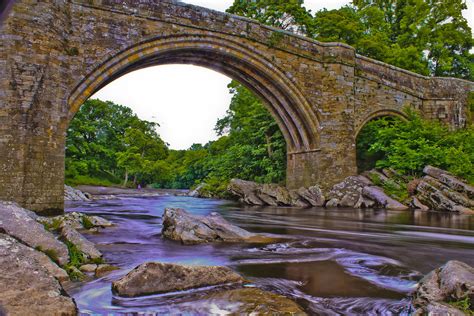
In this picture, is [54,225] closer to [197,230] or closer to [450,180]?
[197,230]

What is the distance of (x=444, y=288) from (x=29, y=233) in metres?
3.74

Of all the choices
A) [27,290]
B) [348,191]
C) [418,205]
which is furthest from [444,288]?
[348,191]

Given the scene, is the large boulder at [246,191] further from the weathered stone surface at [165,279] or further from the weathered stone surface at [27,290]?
the weathered stone surface at [27,290]

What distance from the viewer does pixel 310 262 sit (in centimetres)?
463

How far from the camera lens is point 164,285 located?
335 centimetres

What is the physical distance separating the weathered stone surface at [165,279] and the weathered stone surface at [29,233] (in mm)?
838

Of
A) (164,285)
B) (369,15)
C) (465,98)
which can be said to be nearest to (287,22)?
(369,15)

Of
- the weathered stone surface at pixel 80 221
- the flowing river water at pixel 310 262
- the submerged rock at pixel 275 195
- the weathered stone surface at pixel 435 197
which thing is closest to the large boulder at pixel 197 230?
the flowing river water at pixel 310 262

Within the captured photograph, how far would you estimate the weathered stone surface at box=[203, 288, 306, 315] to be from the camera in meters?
2.86

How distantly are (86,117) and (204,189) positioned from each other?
15.4 m

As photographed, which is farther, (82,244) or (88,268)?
(82,244)

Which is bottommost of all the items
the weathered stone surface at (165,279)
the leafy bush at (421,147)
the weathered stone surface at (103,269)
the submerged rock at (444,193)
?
the weathered stone surface at (103,269)

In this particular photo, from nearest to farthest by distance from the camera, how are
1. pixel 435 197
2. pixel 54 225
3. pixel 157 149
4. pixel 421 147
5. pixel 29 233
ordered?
pixel 29 233, pixel 54 225, pixel 435 197, pixel 421 147, pixel 157 149

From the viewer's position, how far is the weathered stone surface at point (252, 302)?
112 inches
